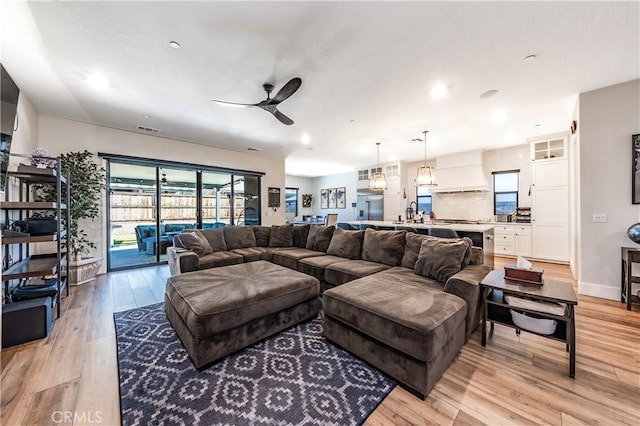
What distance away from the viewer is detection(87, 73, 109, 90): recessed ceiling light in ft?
9.47

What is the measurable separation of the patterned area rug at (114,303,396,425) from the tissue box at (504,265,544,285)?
4.66ft

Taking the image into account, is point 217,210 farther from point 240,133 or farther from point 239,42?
point 239,42

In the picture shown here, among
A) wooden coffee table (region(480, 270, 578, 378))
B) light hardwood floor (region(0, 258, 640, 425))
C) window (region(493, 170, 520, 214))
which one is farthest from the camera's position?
window (region(493, 170, 520, 214))

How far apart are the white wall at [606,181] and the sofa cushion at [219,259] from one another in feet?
16.4

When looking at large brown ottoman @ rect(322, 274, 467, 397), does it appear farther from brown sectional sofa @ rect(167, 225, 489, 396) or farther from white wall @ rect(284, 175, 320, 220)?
white wall @ rect(284, 175, 320, 220)

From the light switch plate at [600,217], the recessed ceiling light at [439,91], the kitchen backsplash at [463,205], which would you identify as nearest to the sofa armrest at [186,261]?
the recessed ceiling light at [439,91]

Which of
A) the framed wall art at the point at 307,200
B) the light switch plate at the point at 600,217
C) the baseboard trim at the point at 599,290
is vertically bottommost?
the baseboard trim at the point at 599,290

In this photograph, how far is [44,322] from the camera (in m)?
2.25

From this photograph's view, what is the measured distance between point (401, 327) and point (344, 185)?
28.9ft

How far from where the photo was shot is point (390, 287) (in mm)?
2213

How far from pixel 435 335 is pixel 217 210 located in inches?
241

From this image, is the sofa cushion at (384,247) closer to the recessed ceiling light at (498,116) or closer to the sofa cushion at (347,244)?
the sofa cushion at (347,244)

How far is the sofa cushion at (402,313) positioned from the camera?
1.55m

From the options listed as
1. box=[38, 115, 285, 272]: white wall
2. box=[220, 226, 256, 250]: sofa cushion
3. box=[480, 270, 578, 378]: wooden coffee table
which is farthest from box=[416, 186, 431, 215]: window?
box=[480, 270, 578, 378]: wooden coffee table
